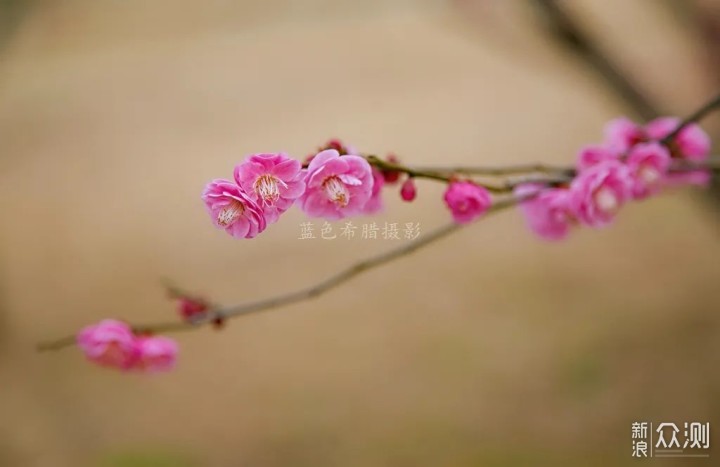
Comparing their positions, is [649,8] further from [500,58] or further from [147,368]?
[147,368]

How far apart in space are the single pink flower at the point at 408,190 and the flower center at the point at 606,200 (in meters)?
0.14

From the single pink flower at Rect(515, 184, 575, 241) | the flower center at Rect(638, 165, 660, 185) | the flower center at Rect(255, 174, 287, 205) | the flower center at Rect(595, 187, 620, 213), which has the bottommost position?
the flower center at Rect(255, 174, 287, 205)

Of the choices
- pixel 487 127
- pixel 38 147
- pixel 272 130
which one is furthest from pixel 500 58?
pixel 38 147

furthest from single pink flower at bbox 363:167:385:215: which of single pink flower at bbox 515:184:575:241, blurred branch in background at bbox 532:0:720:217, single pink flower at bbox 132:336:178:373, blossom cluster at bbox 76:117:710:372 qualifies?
blurred branch in background at bbox 532:0:720:217

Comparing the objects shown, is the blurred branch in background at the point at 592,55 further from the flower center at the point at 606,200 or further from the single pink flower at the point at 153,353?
the single pink flower at the point at 153,353

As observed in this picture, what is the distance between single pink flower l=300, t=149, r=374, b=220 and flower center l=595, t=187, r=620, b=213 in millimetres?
190

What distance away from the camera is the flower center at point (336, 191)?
1.32 feet

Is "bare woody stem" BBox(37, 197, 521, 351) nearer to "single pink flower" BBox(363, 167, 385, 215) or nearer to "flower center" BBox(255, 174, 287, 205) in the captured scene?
"single pink flower" BBox(363, 167, 385, 215)

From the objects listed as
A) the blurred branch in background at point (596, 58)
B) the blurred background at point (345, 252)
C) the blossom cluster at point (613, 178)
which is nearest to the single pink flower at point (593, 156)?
the blossom cluster at point (613, 178)

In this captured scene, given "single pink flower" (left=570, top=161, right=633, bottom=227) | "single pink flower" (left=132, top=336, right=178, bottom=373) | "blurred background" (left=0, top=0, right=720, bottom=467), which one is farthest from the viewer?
"blurred background" (left=0, top=0, right=720, bottom=467)

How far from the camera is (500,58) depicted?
1777mm

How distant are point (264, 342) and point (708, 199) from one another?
2.72 feet

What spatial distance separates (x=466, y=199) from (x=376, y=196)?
0.21ft

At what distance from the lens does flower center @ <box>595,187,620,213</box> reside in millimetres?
501
